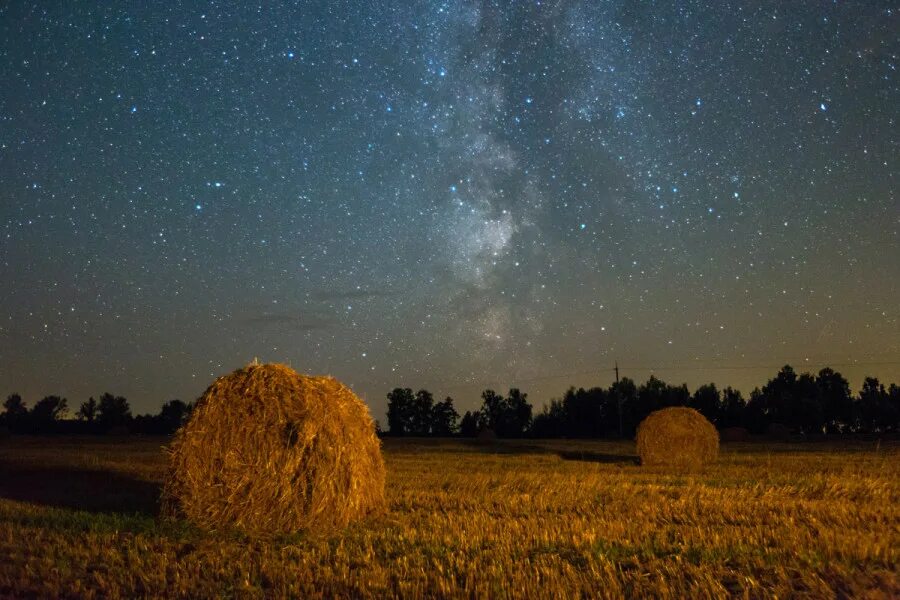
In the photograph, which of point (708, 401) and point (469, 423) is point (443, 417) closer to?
point (469, 423)

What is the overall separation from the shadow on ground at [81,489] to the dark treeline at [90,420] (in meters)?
51.4

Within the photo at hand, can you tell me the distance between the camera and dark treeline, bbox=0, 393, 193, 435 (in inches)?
3196

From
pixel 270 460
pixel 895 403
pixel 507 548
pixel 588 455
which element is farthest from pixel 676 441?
pixel 895 403

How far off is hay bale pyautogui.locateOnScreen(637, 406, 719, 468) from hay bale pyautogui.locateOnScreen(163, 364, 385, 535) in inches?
573

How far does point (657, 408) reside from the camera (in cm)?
8750

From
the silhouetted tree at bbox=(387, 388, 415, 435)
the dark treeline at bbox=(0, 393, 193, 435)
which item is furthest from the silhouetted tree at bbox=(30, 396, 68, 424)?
the silhouetted tree at bbox=(387, 388, 415, 435)

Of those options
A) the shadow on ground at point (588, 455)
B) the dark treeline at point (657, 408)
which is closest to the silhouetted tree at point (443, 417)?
the dark treeline at point (657, 408)

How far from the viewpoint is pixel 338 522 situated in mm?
10586

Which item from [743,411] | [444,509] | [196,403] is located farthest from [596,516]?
[743,411]

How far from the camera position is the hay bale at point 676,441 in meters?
23.5

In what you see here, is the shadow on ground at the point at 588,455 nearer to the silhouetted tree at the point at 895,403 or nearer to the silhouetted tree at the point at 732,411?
the silhouetted tree at the point at 732,411

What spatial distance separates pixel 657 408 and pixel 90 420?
6882cm

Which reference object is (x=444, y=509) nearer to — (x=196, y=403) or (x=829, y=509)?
(x=196, y=403)

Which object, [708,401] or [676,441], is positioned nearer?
[676,441]
